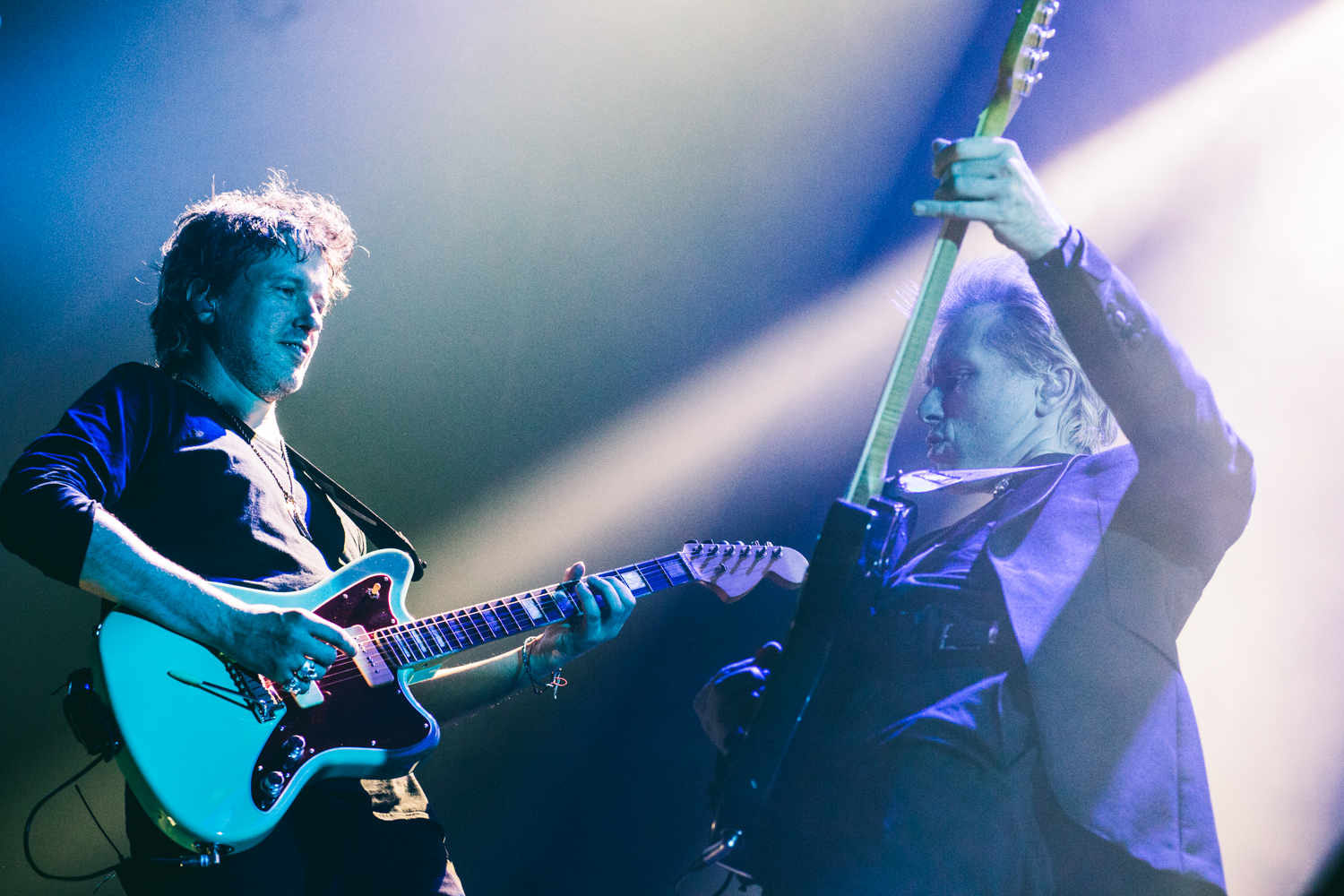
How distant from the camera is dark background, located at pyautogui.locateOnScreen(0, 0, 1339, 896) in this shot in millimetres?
2473

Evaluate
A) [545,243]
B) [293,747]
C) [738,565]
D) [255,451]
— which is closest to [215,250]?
[255,451]

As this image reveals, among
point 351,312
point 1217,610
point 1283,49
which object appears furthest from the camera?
point 351,312

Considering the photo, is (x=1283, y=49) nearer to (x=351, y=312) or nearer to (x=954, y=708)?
(x=954, y=708)

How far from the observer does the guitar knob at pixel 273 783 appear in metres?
1.54

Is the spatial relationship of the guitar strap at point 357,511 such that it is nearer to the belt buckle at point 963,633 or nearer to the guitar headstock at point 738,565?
the guitar headstock at point 738,565

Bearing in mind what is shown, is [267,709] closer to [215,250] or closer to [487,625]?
[487,625]

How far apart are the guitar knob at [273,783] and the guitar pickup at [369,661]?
25cm

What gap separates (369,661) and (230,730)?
0.30 metres

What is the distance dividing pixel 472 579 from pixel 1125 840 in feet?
6.34

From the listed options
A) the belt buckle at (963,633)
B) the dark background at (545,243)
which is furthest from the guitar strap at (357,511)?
the belt buckle at (963,633)

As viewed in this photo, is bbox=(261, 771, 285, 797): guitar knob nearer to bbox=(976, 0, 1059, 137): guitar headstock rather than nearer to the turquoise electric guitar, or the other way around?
the turquoise electric guitar

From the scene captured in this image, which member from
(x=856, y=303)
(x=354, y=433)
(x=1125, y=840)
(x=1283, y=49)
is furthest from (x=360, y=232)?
(x=1283, y=49)

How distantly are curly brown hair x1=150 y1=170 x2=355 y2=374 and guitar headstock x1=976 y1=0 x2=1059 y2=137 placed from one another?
186 centimetres

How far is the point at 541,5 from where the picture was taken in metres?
2.92
